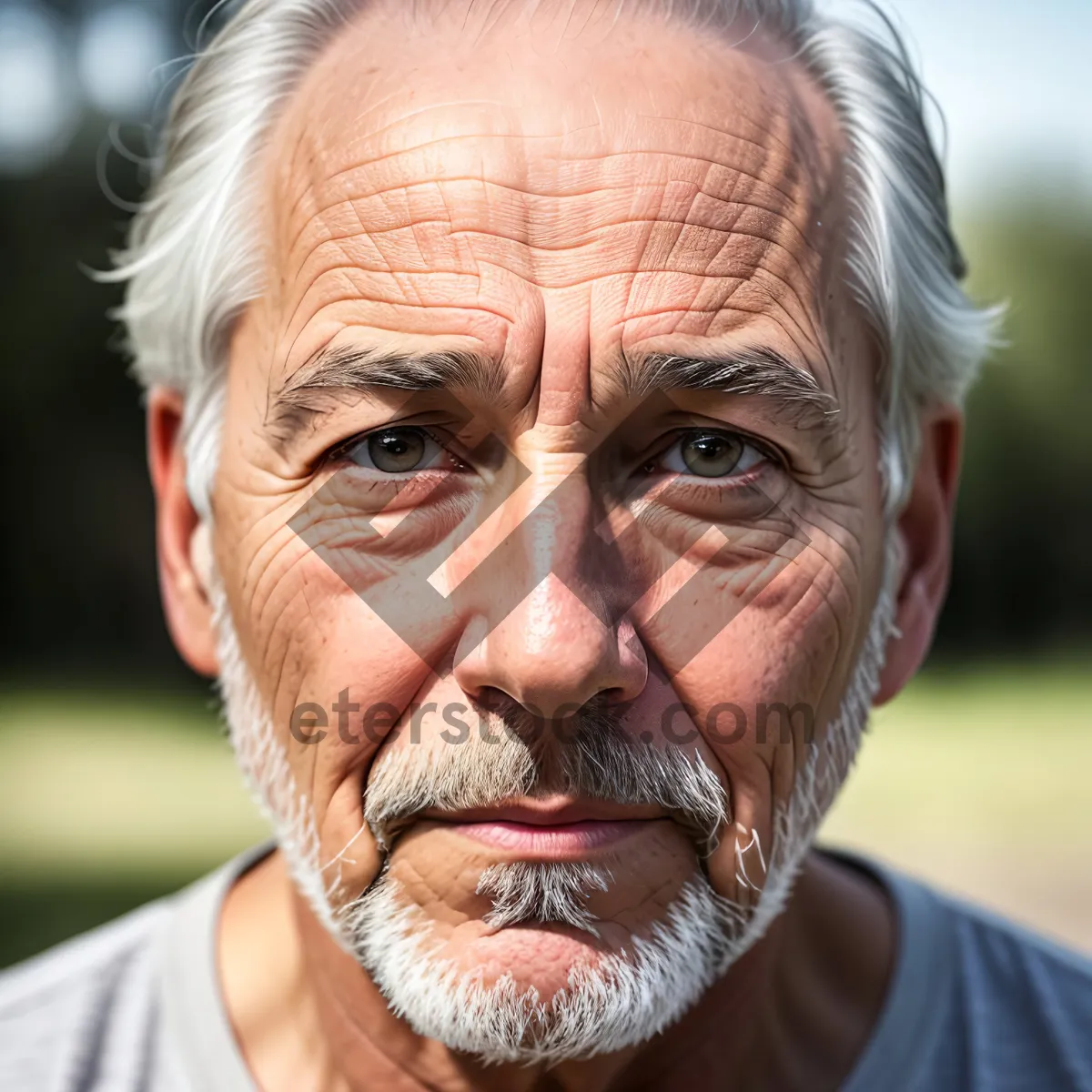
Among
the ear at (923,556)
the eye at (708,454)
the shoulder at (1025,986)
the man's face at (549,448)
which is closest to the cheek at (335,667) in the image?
the man's face at (549,448)

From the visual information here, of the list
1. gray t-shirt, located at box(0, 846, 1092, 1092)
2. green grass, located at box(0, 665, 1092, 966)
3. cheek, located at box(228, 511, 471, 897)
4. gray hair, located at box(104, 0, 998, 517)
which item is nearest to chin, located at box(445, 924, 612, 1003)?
cheek, located at box(228, 511, 471, 897)

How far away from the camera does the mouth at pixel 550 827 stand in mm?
1643

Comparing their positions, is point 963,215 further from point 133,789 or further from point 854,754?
point 854,754

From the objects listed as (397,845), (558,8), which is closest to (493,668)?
(397,845)

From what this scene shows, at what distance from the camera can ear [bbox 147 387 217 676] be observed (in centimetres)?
217

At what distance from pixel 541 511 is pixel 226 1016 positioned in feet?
3.70

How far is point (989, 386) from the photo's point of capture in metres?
15.2

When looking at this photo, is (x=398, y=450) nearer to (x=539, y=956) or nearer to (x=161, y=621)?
(x=539, y=956)

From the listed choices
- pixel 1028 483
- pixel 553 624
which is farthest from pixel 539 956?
pixel 1028 483

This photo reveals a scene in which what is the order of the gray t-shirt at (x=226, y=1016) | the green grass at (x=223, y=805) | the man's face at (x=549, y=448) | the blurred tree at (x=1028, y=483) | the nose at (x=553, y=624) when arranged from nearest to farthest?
the nose at (x=553, y=624) → the man's face at (x=549, y=448) → the gray t-shirt at (x=226, y=1016) → the green grass at (x=223, y=805) → the blurred tree at (x=1028, y=483)

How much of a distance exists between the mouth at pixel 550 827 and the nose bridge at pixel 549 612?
0.50 feet

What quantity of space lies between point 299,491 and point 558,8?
0.82 meters

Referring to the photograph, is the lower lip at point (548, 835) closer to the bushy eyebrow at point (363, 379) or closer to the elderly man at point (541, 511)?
the elderly man at point (541, 511)

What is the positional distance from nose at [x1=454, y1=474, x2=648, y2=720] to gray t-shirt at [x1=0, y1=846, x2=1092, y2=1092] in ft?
3.12
